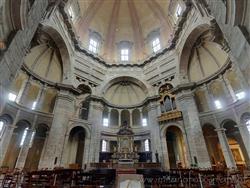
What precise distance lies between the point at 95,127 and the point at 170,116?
8.38 metres

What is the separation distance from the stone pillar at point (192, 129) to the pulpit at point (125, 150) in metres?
5.44

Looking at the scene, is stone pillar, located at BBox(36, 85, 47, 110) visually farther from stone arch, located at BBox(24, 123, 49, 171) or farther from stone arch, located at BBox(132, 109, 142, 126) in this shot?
stone arch, located at BBox(132, 109, 142, 126)

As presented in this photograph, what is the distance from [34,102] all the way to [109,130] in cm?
887

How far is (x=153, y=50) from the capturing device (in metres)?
23.2

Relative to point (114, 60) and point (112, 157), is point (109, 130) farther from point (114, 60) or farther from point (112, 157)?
point (114, 60)

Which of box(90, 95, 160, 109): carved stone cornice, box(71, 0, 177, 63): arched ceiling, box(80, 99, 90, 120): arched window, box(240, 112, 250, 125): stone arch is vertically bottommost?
box(240, 112, 250, 125): stone arch

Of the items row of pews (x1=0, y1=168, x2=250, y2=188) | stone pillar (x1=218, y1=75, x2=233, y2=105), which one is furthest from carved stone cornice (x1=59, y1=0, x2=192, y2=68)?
row of pews (x1=0, y1=168, x2=250, y2=188)

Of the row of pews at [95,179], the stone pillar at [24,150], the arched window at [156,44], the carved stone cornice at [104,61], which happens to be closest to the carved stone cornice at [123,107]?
the carved stone cornice at [104,61]

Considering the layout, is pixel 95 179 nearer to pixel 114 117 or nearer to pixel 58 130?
pixel 58 130

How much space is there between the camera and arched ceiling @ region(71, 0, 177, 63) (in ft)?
74.0

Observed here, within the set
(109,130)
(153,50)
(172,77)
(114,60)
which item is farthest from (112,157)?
(153,50)

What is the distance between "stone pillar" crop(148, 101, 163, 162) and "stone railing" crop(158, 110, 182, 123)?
2.74ft

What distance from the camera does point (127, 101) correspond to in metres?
22.3

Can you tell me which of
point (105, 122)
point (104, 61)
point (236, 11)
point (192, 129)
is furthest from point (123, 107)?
point (236, 11)
